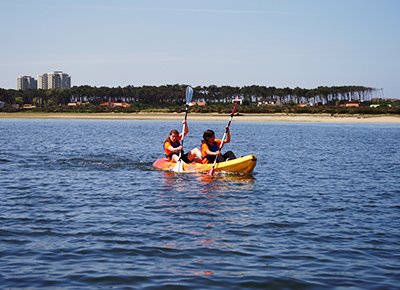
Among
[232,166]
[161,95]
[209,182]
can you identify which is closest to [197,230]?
A: [209,182]

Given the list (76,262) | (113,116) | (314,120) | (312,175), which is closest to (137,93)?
(113,116)

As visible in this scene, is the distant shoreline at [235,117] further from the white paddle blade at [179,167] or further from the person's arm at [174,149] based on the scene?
the white paddle blade at [179,167]

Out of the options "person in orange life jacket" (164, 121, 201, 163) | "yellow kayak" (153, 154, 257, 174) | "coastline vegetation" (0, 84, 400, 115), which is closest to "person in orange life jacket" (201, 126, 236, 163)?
"yellow kayak" (153, 154, 257, 174)

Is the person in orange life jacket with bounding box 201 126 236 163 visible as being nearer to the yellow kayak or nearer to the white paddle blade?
the yellow kayak

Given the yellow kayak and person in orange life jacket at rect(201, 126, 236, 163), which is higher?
person in orange life jacket at rect(201, 126, 236, 163)

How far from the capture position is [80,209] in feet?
38.8

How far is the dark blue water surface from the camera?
752 cm

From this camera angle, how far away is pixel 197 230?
10070mm

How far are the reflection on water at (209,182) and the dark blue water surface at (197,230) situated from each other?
0.05 metres

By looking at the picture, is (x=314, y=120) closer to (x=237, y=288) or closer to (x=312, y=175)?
(x=312, y=175)

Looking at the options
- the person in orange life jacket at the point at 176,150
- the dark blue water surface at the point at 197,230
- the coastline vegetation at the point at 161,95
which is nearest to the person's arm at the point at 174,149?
the person in orange life jacket at the point at 176,150

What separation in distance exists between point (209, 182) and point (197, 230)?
20.3 feet

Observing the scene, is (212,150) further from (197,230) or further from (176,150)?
(197,230)

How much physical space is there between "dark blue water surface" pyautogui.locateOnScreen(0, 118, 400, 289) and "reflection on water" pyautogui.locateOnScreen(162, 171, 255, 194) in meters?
0.05
